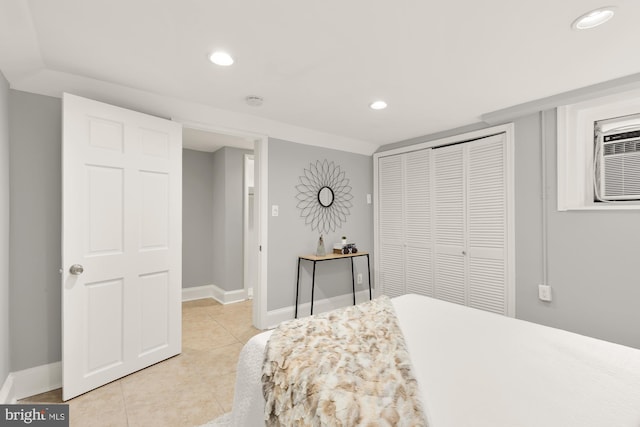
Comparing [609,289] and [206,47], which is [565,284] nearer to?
[609,289]

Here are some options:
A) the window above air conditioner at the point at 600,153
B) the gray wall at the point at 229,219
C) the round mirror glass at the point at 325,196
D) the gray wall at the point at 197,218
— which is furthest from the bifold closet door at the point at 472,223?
the gray wall at the point at 197,218

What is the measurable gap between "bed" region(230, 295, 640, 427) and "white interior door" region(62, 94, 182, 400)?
141 cm

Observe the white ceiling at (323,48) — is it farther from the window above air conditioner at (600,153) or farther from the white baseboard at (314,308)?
the white baseboard at (314,308)

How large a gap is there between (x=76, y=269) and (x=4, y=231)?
469 mm

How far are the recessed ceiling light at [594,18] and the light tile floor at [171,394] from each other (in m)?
3.02

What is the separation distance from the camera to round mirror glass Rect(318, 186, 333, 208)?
3.80 meters

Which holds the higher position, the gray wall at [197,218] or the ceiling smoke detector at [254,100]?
the ceiling smoke detector at [254,100]

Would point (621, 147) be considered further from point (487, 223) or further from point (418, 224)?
point (418, 224)

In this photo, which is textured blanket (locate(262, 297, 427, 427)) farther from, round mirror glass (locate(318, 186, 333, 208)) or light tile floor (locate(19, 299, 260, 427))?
round mirror glass (locate(318, 186, 333, 208))

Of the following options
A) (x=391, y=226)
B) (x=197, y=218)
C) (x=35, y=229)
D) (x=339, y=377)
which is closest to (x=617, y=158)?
(x=391, y=226)

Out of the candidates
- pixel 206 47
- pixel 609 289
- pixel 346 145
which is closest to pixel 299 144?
pixel 346 145

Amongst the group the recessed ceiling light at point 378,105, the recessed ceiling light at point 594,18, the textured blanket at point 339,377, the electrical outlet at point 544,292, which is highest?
the recessed ceiling light at point 378,105

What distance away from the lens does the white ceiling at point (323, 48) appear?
1.50 meters

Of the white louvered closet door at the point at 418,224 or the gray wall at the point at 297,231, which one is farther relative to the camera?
the white louvered closet door at the point at 418,224
